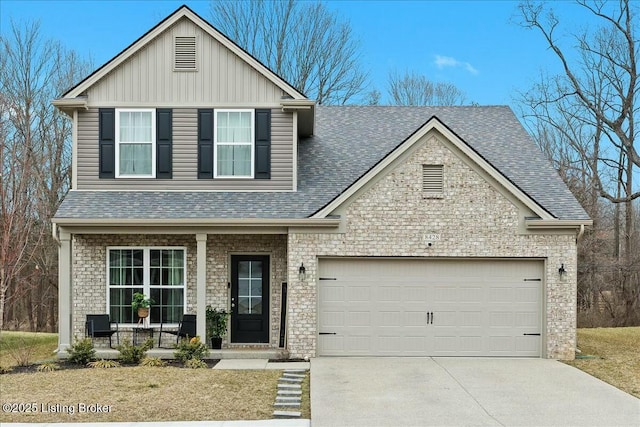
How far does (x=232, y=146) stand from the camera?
49.8 feet

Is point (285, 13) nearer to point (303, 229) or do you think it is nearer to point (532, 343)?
point (303, 229)

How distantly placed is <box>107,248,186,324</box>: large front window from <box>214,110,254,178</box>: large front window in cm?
217

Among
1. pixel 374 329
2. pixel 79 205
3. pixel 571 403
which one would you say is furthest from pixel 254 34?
pixel 571 403

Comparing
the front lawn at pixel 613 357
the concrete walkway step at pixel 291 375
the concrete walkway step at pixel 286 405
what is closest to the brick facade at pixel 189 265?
the concrete walkway step at pixel 291 375

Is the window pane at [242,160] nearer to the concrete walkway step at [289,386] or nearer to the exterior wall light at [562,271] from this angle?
the concrete walkway step at [289,386]

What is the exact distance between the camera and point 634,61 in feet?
72.6

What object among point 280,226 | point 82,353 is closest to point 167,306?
point 82,353

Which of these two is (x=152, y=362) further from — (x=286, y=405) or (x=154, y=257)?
(x=286, y=405)

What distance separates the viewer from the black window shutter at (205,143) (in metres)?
15.1

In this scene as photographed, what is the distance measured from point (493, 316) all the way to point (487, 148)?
515 centimetres

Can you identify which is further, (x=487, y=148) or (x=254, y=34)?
(x=254, y=34)

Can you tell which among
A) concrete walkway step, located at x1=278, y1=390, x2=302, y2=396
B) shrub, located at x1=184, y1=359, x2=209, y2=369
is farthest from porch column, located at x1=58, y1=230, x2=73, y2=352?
concrete walkway step, located at x1=278, y1=390, x2=302, y2=396

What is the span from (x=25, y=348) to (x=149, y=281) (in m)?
3.30

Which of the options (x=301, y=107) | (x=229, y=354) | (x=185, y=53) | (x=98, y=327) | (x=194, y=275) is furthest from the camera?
(x=185, y=53)
